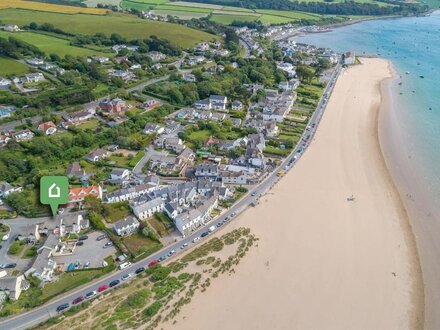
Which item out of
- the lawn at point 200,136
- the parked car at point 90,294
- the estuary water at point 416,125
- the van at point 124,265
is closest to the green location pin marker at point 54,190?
the van at point 124,265

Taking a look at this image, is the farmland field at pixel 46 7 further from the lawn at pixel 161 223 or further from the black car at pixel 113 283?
the black car at pixel 113 283

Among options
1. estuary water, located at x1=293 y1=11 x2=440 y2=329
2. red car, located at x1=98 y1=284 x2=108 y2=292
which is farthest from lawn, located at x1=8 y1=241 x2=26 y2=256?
estuary water, located at x1=293 y1=11 x2=440 y2=329

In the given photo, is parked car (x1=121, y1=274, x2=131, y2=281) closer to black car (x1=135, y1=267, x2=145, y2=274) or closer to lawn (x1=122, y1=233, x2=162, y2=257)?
black car (x1=135, y1=267, x2=145, y2=274)

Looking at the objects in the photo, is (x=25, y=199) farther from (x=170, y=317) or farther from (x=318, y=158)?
(x=318, y=158)

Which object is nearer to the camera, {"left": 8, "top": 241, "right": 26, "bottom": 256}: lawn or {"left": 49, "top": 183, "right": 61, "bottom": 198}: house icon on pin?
{"left": 8, "top": 241, "right": 26, "bottom": 256}: lawn

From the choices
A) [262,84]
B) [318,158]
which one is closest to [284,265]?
[318,158]

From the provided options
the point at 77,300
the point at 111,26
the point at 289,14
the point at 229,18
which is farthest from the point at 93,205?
the point at 289,14
